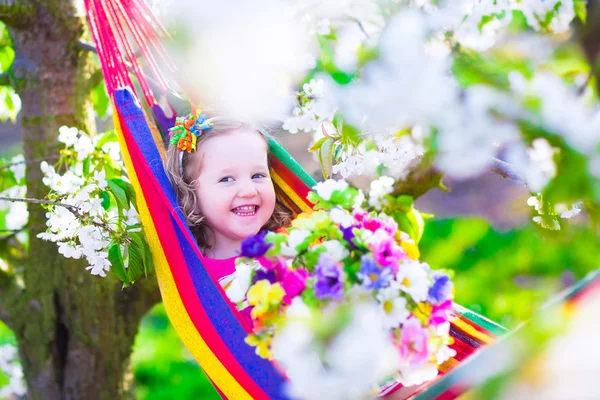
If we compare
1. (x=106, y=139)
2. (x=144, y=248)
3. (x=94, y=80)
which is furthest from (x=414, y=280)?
(x=94, y=80)

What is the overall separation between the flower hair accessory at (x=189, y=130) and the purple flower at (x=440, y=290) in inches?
30.5

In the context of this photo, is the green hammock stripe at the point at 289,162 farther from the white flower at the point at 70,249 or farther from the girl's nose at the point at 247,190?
the white flower at the point at 70,249

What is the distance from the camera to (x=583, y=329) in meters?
0.57

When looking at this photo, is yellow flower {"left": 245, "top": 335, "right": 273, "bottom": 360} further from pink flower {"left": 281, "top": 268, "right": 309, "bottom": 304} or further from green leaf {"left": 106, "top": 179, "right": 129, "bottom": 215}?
green leaf {"left": 106, "top": 179, "right": 129, "bottom": 215}

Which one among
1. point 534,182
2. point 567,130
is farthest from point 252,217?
point 567,130

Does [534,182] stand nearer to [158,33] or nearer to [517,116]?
[517,116]

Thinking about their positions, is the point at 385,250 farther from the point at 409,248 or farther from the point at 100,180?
the point at 100,180

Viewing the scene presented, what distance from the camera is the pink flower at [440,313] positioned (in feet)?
3.05

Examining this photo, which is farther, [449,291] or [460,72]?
[449,291]

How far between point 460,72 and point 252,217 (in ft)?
2.85

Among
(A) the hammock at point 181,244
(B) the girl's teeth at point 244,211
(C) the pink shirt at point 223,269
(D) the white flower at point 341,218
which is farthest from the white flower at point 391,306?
(B) the girl's teeth at point 244,211

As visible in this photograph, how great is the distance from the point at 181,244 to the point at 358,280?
496mm

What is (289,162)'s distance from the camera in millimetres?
1569

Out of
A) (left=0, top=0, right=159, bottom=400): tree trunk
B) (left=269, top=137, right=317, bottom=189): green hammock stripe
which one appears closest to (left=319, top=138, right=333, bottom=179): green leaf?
(left=269, top=137, right=317, bottom=189): green hammock stripe
